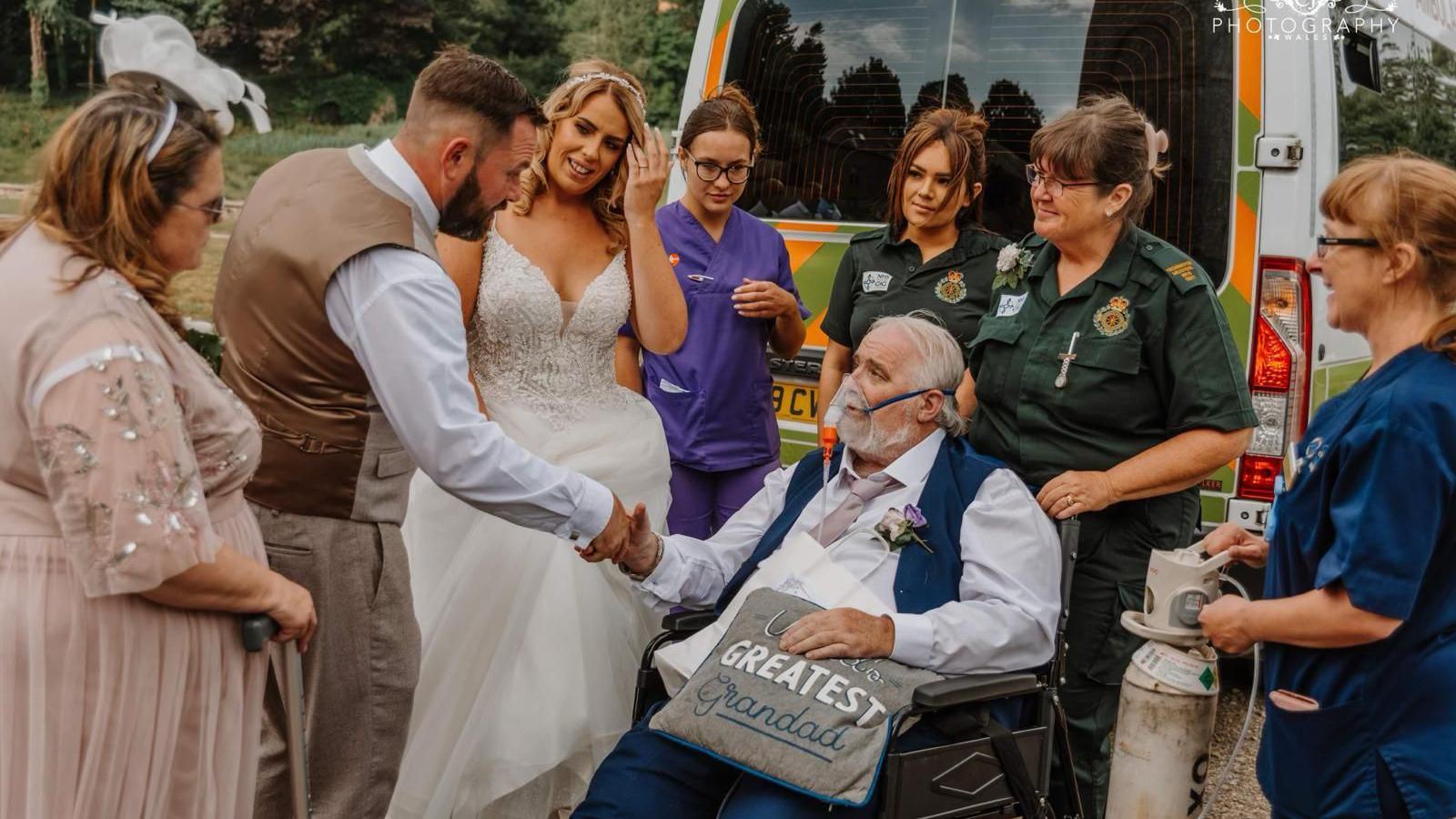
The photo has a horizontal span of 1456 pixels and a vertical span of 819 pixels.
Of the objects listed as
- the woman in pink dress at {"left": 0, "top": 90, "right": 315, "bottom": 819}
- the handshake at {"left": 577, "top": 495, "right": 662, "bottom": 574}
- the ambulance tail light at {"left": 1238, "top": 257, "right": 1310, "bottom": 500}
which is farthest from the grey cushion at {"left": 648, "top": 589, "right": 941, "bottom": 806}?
the ambulance tail light at {"left": 1238, "top": 257, "right": 1310, "bottom": 500}

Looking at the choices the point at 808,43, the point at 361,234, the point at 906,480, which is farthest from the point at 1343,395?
the point at 808,43

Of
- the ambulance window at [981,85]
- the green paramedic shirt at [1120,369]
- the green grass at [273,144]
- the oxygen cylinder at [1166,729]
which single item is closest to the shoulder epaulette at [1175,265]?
the green paramedic shirt at [1120,369]

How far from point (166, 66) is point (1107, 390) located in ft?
7.06

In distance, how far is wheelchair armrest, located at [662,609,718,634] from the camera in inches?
126

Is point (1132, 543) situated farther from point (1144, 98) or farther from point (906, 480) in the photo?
point (1144, 98)

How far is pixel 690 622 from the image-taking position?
321 centimetres

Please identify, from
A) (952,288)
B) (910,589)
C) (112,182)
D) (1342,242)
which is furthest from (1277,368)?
(112,182)

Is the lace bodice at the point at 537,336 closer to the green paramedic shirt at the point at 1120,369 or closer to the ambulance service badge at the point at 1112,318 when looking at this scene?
the green paramedic shirt at the point at 1120,369

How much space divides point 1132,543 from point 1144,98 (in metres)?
1.71

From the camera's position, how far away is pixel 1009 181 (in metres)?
4.45

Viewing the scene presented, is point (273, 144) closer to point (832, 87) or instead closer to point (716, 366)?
A: point (832, 87)

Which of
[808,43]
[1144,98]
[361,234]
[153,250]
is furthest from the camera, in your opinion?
[808,43]

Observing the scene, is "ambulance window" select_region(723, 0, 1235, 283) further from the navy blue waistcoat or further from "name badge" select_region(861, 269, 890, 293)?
the navy blue waistcoat

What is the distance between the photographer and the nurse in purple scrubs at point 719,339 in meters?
4.21
